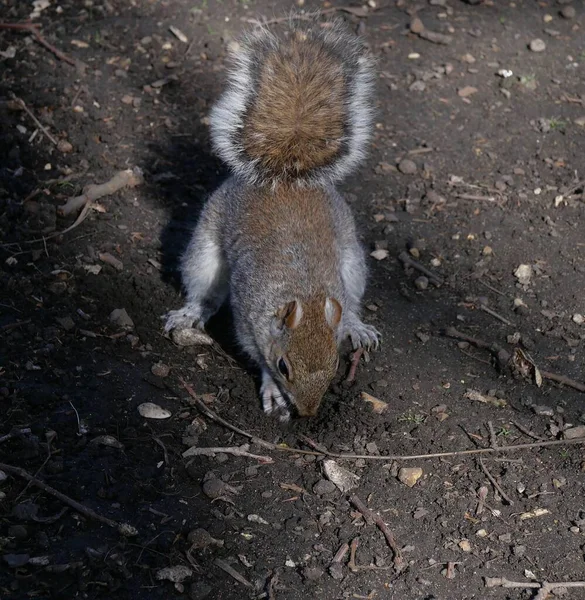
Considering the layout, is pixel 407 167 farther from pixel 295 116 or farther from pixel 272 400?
pixel 272 400

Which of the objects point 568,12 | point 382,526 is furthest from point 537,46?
point 382,526

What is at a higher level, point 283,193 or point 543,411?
point 283,193

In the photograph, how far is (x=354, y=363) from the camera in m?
3.88

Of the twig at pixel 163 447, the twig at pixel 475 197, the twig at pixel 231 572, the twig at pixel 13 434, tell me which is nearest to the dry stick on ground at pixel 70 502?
the twig at pixel 13 434

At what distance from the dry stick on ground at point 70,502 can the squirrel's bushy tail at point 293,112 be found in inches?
65.8

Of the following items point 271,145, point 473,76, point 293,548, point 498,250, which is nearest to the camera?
point 293,548

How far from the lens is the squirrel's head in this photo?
11.1ft

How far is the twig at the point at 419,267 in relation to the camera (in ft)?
14.5

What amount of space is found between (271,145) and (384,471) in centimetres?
150

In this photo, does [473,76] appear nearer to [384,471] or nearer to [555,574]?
[384,471]

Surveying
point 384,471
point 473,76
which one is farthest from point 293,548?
point 473,76

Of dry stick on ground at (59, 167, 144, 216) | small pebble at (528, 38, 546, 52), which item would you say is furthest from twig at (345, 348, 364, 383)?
small pebble at (528, 38, 546, 52)

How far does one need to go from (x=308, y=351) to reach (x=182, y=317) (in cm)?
97

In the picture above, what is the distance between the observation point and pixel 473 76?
5.86 metres
